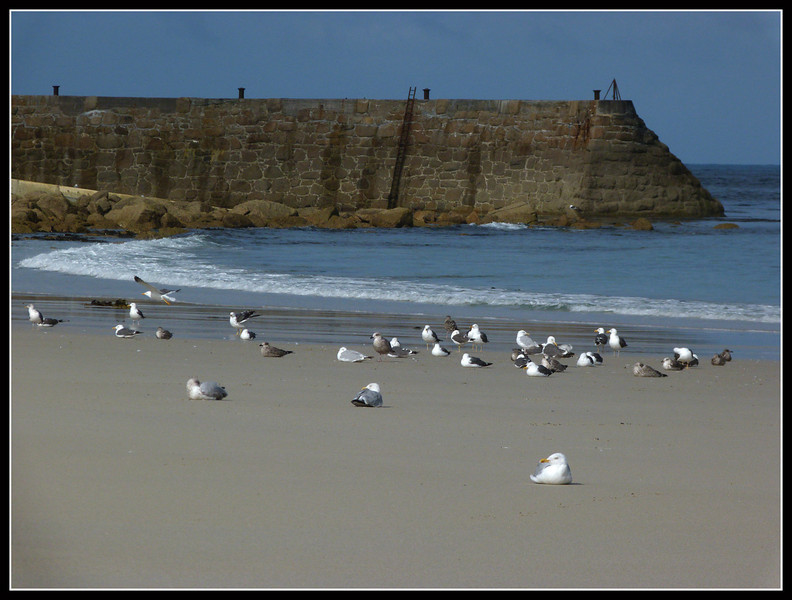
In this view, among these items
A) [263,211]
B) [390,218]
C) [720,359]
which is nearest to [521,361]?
[720,359]

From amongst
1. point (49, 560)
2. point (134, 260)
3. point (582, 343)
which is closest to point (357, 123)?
point (134, 260)

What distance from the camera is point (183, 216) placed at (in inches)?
1109

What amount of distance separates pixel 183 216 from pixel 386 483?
2453 cm

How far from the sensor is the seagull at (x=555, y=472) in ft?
14.8

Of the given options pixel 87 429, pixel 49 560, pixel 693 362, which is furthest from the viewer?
pixel 693 362

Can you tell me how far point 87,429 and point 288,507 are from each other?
5.72 ft

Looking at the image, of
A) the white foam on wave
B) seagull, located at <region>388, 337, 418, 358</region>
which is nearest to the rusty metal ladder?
the white foam on wave

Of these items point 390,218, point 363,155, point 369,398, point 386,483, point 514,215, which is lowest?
point 386,483

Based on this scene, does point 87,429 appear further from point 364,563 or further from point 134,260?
point 134,260

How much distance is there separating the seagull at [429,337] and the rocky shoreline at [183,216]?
16.3 meters

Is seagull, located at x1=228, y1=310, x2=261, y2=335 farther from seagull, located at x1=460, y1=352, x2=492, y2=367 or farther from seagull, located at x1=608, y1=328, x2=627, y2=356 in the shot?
seagull, located at x1=608, y1=328, x2=627, y2=356

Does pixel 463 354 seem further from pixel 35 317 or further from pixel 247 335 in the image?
pixel 35 317

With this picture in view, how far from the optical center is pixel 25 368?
7.46m

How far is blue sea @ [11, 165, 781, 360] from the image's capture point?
1154 cm
